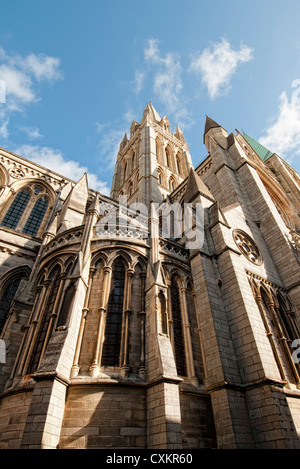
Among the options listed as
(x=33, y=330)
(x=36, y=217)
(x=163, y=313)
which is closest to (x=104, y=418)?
(x=163, y=313)

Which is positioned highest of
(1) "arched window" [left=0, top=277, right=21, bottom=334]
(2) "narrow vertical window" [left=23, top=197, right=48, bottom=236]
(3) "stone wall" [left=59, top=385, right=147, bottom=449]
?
(2) "narrow vertical window" [left=23, top=197, right=48, bottom=236]

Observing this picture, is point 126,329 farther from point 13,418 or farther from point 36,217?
point 36,217

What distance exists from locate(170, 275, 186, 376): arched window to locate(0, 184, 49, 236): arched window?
9.15 m

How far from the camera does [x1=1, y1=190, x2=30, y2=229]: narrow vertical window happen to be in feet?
50.3

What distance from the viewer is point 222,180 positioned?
18281 mm

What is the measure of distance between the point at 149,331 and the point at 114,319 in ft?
4.12

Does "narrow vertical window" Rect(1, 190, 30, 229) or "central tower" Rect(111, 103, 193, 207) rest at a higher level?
"central tower" Rect(111, 103, 193, 207)

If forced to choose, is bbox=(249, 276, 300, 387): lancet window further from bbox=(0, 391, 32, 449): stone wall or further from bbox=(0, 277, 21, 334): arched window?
bbox=(0, 277, 21, 334): arched window

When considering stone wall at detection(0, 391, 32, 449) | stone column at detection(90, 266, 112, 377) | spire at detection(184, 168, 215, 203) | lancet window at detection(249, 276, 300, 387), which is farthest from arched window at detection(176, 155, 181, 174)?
stone wall at detection(0, 391, 32, 449)

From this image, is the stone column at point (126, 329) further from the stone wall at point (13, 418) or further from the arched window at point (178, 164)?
the arched window at point (178, 164)

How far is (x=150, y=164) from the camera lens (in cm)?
3009

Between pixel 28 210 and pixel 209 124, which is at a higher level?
pixel 209 124

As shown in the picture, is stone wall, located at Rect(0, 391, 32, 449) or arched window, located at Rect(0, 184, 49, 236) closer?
stone wall, located at Rect(0, 391, 32, 449)

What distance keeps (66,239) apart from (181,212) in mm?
10966
